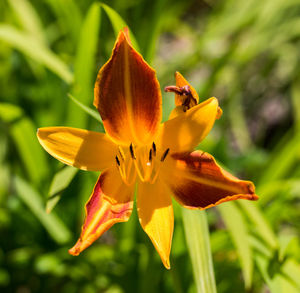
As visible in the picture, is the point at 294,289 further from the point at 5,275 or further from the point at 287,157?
the point at 5,275

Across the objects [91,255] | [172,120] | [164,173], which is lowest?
[91,255]

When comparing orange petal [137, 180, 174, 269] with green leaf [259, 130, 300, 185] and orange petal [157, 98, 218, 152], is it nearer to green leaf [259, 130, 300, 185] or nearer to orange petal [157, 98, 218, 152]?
orange petal [157, 98, 218, 152]

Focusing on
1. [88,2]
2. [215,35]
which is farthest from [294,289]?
[88,2]

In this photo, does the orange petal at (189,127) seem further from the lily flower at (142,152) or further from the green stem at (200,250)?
the green stem at (200,250)

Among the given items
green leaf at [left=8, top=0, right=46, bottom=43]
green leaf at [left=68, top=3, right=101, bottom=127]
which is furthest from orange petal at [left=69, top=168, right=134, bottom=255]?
green leaf at [left=8, top=0, right=46, bottom=43]

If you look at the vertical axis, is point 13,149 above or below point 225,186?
below

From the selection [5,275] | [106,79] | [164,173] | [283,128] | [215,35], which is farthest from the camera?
[283,128]
